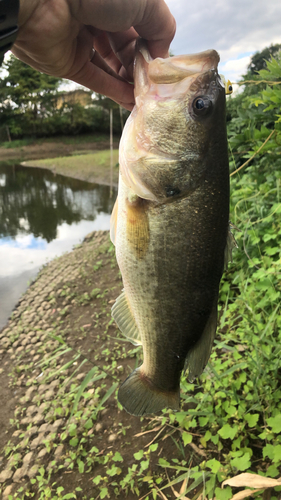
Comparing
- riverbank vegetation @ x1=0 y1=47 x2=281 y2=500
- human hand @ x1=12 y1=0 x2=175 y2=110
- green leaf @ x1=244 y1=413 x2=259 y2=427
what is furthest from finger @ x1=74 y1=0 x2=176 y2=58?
green leaf @ x1=244 y1=413 x2=259 y2=427

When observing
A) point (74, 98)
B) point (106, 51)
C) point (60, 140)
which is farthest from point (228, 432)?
point (74, 98)

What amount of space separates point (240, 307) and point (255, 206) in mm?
1252

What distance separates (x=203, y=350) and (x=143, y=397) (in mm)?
384

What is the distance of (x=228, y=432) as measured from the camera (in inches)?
88.0

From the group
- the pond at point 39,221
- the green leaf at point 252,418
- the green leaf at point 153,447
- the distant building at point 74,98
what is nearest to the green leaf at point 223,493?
the green leaf at point 252,418

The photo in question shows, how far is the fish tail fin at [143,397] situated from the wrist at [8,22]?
163 cm

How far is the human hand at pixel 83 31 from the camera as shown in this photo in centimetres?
144

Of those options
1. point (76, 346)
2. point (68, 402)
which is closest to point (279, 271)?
point (68, 402)

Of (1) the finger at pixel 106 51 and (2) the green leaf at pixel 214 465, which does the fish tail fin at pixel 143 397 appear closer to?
(2) the green leaf at pixel 214 465

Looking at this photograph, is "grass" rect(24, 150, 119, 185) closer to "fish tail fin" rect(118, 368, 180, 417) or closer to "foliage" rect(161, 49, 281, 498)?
"foliage" rect(161, 49, 281, 498)

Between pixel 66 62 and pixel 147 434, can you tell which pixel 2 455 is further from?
pixel 66 62

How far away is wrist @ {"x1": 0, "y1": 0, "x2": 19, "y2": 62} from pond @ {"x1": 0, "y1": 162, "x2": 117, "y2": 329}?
6.34 metres

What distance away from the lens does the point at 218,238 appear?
4.48ft

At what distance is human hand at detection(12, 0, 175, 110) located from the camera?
4.73ft
